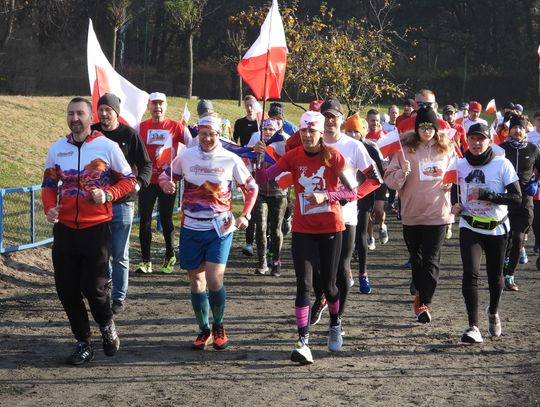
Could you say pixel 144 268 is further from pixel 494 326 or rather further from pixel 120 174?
pixel 494 326

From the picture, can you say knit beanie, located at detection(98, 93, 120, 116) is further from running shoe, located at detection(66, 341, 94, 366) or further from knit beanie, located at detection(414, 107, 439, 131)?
knit beanie, located at detection(414, 107, 439, 131)

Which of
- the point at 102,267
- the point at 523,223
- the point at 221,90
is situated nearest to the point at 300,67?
the point at 523,223

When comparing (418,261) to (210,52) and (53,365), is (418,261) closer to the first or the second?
(53,365)

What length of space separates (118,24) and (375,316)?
23234 mm

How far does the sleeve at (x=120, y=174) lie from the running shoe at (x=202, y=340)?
135 centimetres

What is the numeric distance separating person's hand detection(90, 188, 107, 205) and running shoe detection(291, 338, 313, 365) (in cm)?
183

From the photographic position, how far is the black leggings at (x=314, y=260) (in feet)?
24.4

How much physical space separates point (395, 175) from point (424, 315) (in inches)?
52.4

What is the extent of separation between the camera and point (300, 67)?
26.0 m

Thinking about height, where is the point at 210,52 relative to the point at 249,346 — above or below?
above

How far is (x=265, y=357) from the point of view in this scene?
7.52 meters

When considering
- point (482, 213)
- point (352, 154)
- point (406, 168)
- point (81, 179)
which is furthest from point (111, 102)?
point (482, 213)

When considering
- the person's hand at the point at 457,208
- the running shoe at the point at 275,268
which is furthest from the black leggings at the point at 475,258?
the running shoe at the point at 275,268

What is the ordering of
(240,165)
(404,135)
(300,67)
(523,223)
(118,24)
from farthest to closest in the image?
(118,24) → (300,67) → (523,223) → (404,135) → (240,165)
